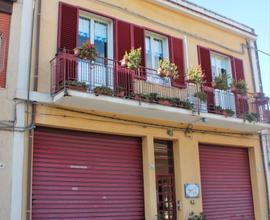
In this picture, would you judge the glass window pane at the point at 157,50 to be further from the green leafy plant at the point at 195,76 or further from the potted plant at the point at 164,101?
the potted plant at the point at 164,101

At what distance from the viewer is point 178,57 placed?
45.8ft

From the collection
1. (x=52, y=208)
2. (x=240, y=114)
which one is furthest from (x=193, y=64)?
(x=52, y=208)

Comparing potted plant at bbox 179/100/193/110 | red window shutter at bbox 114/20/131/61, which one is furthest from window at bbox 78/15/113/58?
potted plant at bbox 179/100/193/110

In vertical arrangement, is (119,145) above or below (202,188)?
above

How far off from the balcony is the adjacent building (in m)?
0.04

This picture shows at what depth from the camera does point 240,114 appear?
14086 millimetres

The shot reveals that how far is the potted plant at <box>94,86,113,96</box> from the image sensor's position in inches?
411

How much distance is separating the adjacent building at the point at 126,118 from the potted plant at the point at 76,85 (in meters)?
0.03

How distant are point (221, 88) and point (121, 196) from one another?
5.28 m

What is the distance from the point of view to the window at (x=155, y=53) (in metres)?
13.0

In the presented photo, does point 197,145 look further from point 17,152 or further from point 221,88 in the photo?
point 17,152

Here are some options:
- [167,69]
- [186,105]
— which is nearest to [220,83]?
[186,105]

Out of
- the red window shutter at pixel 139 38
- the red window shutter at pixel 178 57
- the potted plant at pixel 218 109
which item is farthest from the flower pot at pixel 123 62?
the potted plant at pixel 218 109

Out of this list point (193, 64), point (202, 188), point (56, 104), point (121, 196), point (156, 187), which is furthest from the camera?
point (193, 64)
